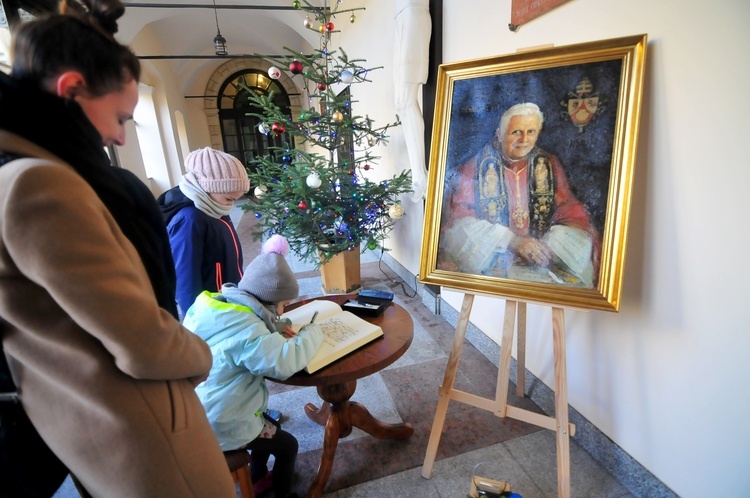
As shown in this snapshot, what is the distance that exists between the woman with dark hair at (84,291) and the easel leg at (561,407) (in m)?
1.12

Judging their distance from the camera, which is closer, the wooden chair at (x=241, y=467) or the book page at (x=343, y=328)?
the wooden chair at (x=241, y=467)

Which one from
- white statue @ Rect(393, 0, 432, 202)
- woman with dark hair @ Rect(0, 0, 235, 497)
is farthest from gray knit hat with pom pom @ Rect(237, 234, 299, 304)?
white statue @ Rect(393, 0, 432, 202)

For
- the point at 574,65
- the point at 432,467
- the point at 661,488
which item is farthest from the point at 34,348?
the point at 661,488

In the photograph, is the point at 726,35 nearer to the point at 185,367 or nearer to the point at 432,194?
the point at 432,194

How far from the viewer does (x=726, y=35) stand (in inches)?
38.9

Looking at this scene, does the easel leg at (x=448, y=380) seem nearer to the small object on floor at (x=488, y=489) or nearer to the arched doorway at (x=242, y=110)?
the small object on floor at (x=488, y=489)

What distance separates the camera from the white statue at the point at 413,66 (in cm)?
240

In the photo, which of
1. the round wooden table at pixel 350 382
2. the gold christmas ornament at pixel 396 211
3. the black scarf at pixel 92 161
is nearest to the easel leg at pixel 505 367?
the round wooden table at pixel 350 382

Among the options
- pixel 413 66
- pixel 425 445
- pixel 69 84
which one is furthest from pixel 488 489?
pixel 413 66

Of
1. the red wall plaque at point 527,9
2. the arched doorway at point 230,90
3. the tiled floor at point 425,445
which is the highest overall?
the arched doorway at point 230,90

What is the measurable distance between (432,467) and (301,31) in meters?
6.33

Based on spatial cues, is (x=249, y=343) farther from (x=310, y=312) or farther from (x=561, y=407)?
(x=561, y=407)

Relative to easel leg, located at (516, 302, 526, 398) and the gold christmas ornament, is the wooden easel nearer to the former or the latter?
easel leg, located at (516, 302, 526, 398)

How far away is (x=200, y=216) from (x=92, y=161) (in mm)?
840
